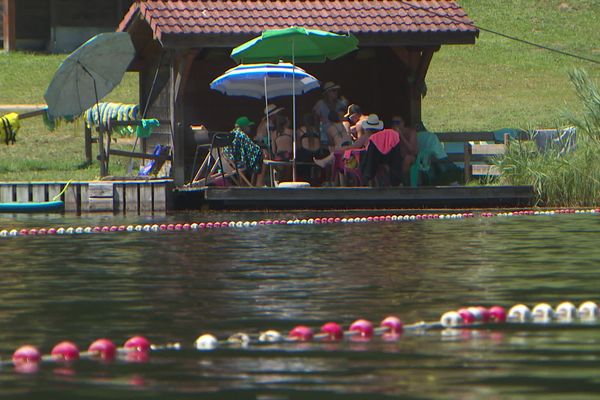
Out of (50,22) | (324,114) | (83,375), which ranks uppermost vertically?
(50,22)

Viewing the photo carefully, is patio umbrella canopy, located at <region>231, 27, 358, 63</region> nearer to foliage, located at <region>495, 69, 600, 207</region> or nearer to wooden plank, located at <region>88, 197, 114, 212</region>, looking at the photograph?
Answer: wooden plank, located at <region>88, 197, 114, 212</region>

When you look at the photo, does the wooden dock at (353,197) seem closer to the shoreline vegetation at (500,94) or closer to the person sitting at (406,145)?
the shoreline vegetation at (500,94)

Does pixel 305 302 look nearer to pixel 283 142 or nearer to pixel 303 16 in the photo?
pixel 283 142

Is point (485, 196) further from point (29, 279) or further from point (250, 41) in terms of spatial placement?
point (29, 279)

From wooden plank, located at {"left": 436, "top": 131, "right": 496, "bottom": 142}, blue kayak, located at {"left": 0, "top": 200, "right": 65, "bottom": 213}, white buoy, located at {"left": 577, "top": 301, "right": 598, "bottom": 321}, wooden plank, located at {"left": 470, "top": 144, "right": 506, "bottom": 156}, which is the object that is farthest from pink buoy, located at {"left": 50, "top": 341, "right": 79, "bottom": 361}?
wooden plank, located at {"left": 470, "top": 144, "right": 506, "bottom": 156}

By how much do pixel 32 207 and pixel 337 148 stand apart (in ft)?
15.9

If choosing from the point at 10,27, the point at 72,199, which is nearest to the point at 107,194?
the point at 72,199

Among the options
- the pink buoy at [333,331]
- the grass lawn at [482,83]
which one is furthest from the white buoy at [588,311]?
the grass lawn at [482,83]

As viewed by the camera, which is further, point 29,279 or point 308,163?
point 308,163

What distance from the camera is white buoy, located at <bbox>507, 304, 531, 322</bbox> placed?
10.2 meters

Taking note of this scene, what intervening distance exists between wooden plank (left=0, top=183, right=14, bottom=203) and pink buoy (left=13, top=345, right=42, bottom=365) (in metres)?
14.4

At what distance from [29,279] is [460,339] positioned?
518 centimetres

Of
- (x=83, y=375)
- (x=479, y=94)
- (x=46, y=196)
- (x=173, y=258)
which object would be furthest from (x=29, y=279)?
(x=479, y=94)

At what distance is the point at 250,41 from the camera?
23.2 m
